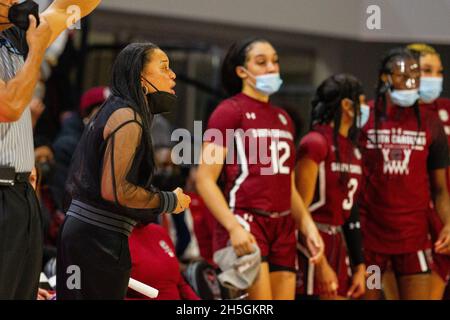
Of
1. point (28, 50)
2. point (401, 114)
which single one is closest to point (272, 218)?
point (401, 114)

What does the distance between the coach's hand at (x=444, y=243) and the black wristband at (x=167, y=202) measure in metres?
2.23

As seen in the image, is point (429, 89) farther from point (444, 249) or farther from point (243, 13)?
point (243, 13)

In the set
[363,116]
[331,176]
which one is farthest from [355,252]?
[363,116]

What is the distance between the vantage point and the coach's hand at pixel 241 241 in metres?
4.40

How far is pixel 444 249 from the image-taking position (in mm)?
5176

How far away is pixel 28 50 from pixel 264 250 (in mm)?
1887

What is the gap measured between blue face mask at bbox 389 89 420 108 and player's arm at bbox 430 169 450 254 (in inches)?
14.8

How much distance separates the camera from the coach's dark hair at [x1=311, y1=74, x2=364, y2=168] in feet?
16.5

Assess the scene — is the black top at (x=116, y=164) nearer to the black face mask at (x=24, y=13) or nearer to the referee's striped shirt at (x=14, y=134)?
the referee's striped shirt at (x=14, y=134)

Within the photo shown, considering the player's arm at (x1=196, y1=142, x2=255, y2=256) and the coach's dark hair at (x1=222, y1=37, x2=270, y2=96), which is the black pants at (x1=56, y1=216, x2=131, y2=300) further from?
the coach's dark hair at (x1=222, y1=37, x2=270, y2=96)

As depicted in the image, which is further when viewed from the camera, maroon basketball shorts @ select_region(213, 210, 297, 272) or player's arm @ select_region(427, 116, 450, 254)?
player's arm @ select_region(427, 116, 450, 254)

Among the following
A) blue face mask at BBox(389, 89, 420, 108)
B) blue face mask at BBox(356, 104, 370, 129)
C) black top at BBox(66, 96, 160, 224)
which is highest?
blue face mask at BBox(389, 89, 420, 108)

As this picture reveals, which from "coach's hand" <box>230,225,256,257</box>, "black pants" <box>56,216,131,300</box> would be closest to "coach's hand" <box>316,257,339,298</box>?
"coach's hand" <box>230,225,256,257</box>

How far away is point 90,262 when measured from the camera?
126 inches
